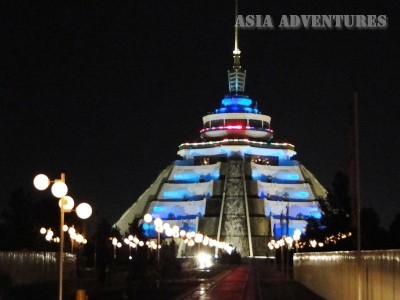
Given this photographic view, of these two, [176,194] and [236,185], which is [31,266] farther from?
[176,194]

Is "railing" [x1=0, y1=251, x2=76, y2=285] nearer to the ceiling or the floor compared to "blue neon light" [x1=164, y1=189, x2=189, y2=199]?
nearer to the floor

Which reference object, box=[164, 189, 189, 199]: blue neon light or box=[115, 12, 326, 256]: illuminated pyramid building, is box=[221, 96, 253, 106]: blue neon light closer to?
box=[115, 12, 326, 256]: illuminated pyramid building

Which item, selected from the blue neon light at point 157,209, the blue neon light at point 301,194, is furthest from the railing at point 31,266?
the blue neon light at point 301,194

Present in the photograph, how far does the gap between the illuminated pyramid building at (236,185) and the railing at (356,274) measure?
77971 mm

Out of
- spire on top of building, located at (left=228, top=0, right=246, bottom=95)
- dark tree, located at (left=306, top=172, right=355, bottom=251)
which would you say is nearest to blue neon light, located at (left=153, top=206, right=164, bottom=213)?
spire on top of building, located at (left=228, top=0, right=246, bottom=95)

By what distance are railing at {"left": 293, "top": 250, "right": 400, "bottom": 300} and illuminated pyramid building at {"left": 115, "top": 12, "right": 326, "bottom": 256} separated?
3070 inches

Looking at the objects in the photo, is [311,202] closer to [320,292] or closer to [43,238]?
[43,238]

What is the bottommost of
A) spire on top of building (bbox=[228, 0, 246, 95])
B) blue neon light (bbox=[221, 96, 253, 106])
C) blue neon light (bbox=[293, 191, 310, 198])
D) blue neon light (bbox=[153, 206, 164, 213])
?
blue neon light (bbox=[153, 206, 164, 213])

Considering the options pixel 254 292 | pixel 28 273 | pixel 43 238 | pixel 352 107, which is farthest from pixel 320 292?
pixel 43 238

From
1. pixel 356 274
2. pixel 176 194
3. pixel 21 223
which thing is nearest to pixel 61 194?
pixel 356 274

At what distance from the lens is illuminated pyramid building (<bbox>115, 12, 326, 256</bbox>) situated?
11344 cm

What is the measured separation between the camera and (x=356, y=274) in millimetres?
19250

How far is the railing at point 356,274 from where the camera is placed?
585 inches

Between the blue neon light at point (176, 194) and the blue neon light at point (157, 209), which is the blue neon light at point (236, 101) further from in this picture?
the blue neon light at point (157, 209)
